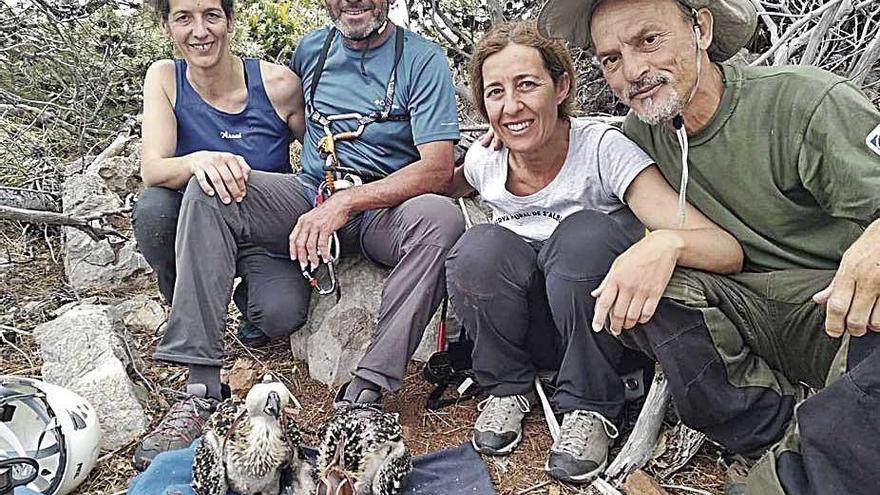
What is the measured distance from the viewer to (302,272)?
152 inches

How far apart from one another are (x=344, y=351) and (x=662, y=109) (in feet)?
6.43

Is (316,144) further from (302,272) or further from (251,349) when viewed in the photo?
(251,349)

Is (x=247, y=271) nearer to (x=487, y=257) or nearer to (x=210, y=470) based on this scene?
(x=210, y=470)

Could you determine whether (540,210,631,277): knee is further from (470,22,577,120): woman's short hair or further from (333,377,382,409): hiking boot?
(333,377,382,409): hiking boot

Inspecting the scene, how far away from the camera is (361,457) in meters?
2.64

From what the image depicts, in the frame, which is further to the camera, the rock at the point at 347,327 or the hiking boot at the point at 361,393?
the rock at the point at 347,327

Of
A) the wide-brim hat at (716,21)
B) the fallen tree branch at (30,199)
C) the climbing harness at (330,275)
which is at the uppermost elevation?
the wide-brim hat at (716,21)

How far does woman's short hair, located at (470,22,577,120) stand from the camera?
3.10m

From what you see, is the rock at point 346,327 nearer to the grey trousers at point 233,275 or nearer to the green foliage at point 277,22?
the grey trousers at point 233,275

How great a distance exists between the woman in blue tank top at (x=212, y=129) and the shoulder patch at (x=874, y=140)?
7.93 ft

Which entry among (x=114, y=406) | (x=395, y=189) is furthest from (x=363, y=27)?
(x=114, y=406)

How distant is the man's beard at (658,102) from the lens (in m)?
2.63

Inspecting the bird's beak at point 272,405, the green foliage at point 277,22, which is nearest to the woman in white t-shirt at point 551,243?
the bird's beak at point 272,405

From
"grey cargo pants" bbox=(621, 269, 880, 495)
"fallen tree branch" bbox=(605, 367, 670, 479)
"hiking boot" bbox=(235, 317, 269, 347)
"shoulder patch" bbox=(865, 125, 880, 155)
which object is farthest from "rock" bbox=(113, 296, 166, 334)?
"shoulder patch" bbox=(865, 125, 880, 155)
